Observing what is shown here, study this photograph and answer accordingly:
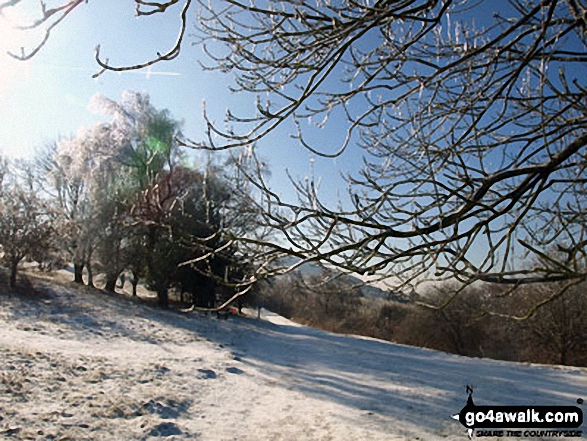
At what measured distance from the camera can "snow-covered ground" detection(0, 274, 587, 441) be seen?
376 centimetres

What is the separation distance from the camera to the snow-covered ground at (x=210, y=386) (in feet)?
12.3

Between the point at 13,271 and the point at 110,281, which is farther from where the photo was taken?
the point at 110,281

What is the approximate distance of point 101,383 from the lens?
475 cm

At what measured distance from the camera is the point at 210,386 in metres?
5.45

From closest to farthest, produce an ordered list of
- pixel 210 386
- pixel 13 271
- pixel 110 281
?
pixel 210 386 < pixel 13 271 < pixel 110 281

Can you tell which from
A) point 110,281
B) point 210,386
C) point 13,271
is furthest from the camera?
point 110,281

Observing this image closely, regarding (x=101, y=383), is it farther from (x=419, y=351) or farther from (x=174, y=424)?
(x=419, y=351)

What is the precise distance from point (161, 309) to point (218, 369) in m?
9.38

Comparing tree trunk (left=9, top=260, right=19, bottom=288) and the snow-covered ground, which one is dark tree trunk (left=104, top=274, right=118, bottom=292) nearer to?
tree trunk (left=9, top=260, right=19, bottom=288)

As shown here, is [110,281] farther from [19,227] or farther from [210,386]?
[210,386]

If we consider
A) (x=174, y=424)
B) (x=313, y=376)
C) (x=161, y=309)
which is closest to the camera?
(x=174, y=424)

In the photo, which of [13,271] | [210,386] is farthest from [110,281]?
[210,386]

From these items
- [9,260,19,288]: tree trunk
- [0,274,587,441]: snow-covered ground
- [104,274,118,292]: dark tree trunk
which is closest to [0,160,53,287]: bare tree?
[9,260,19,288]: tree trunk

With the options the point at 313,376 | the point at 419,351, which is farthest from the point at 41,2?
the point at 419,351
